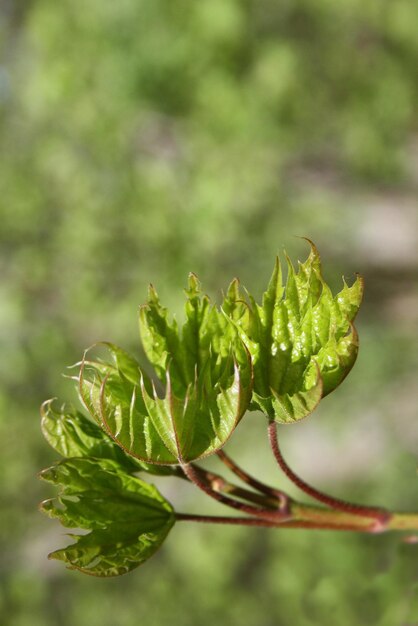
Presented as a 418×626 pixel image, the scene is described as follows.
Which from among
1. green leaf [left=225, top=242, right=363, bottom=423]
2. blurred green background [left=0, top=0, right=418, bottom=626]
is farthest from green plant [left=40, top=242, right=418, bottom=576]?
blurred green background [left=0, top=0, right=418, bottom=626]

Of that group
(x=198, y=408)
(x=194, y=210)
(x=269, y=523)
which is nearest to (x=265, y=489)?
(x=269, y=523)

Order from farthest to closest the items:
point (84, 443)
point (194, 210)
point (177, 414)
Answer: point (194, 210)
point (84, 443)
point (177, 414)

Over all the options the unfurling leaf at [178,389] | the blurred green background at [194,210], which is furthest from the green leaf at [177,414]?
the blurred green background at [194,210]

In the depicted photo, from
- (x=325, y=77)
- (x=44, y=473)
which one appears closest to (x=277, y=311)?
(x=44, y=473)

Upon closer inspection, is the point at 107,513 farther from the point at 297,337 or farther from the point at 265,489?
the point at 297,337

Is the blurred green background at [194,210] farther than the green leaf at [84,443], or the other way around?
the blurred green background at [194,210]

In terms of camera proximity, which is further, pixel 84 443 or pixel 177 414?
pixel 84 443

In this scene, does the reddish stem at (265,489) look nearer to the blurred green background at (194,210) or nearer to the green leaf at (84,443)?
the green leaf at (84,443)
